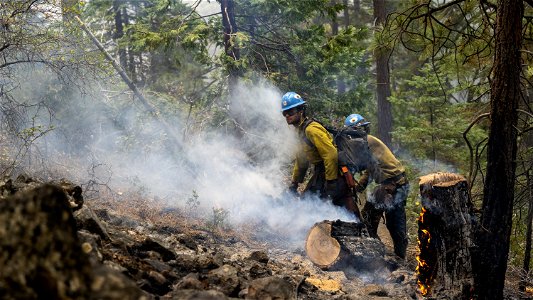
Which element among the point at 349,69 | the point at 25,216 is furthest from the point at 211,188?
the point at 25,216

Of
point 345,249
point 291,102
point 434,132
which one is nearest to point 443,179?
point 345,249

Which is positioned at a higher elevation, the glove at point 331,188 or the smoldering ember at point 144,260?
the glove at point 331,188

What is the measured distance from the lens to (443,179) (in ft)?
17.8

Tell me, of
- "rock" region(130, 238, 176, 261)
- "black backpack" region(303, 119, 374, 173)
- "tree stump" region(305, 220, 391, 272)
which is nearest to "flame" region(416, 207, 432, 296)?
"tree stump" region(305, 220, 391, 272)

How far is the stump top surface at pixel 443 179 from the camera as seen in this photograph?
17.4 ft

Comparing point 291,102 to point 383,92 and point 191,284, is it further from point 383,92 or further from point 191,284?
point 383,92

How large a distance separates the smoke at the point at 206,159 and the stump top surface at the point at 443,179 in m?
2.87

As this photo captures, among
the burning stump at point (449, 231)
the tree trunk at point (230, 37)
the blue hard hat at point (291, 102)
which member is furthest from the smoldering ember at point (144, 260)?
the tree trunk at point (230, 37)

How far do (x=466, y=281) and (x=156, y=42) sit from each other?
8.85 m

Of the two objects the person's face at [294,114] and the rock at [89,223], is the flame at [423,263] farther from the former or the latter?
the rock at [89,223]

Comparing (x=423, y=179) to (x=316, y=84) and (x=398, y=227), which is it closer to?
(x=398, y=227)

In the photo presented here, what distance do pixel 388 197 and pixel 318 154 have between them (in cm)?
154

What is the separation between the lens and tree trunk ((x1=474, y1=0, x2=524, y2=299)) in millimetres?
4992

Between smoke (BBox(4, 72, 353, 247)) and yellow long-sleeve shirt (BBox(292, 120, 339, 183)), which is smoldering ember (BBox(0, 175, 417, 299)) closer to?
smoke (BBox(4, 72, 353, 247))
